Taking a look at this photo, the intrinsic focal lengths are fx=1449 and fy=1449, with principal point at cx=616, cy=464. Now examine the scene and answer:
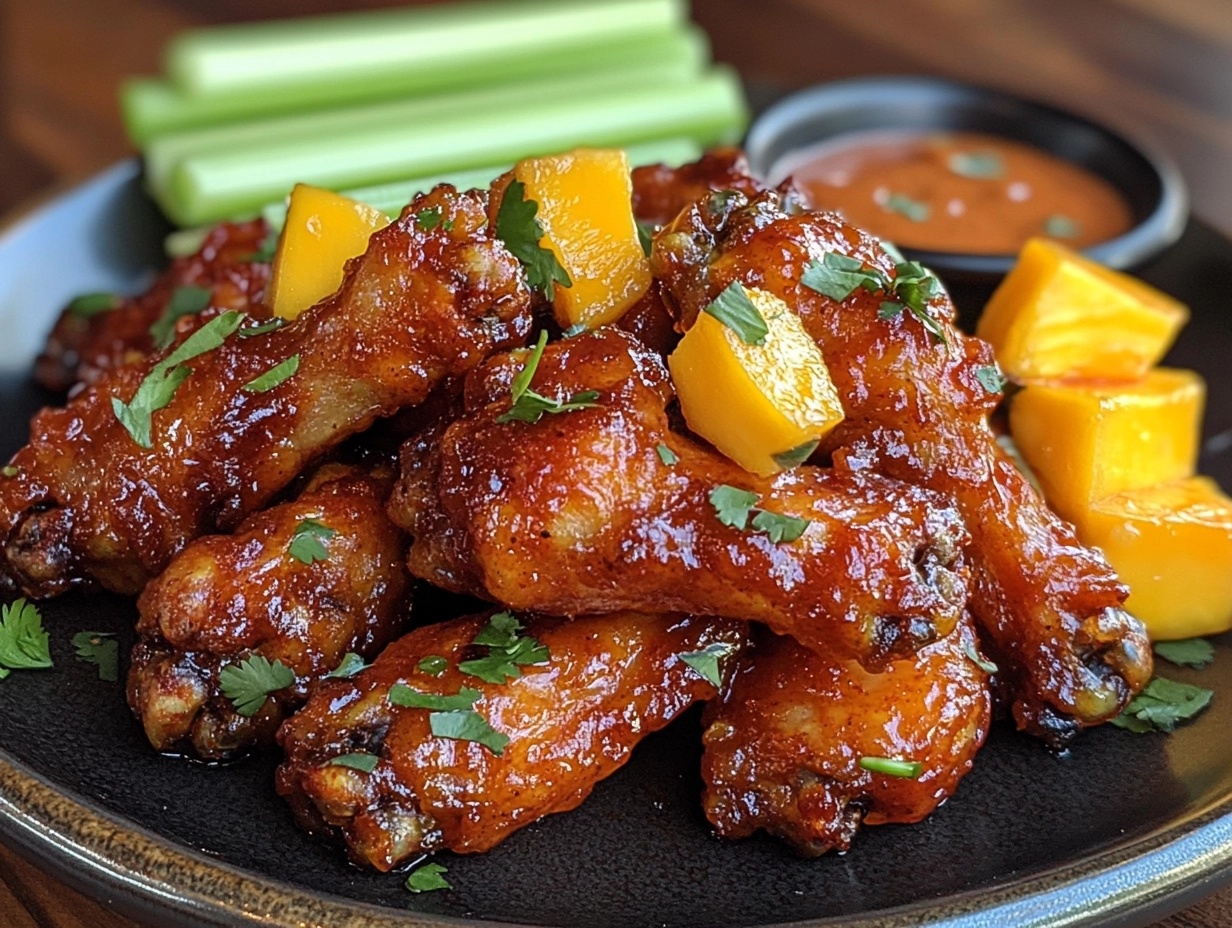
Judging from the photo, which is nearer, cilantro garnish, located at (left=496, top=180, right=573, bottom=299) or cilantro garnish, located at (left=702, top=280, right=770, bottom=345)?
cilantro garnish, located at (left=702, top=280, right=770, bottom=345)

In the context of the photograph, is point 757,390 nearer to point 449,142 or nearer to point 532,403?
point 532,403

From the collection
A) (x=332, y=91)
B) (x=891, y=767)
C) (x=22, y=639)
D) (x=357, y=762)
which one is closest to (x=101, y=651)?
(x=22, y=639)

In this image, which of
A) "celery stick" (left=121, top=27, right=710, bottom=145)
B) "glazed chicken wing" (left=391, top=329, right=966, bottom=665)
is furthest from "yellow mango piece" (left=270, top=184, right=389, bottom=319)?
"celery stick" (left=121, top=27, right=710, bottom=145)

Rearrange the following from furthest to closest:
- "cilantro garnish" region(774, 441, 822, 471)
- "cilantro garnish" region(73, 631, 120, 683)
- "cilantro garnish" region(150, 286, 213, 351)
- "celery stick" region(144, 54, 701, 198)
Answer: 1. "celery stick" region(144, 54, 701, 198)
2. "cilantro garnish" region(150, 286, 213, 351)
3. "cilantro garnish" region(73, 631, 120, 683)
4. "cilantro garnish" region(774, 441, 822, 471)

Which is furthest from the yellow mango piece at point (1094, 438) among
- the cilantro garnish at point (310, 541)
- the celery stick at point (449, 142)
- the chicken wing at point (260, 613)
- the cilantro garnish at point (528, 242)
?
the celery stick at point (449, 142)

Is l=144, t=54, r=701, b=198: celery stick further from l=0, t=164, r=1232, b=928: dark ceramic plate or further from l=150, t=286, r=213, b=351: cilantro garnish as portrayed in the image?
l=0, t=164, r=1232, b=928: dark ceramic plate

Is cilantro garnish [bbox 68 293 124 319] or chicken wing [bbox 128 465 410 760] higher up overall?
chicken wing [bbox 128 465 410 760]

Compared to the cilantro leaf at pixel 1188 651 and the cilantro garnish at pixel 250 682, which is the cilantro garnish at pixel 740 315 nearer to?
the cilantro garnish at pixel 250 682

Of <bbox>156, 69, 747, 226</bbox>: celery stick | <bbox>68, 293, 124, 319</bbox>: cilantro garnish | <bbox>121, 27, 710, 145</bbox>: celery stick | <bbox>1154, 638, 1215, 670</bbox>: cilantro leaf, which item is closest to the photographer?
<bbox>1154, 638, 1215, 670</bbox>: cilantro leaf
